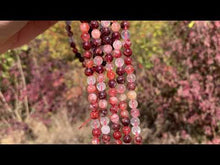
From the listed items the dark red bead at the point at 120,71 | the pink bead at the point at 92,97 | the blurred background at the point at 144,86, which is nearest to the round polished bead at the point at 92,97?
the pink bead at the point at 92,97

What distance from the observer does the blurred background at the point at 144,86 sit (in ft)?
11.5

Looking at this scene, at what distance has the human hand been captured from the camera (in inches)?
38.4

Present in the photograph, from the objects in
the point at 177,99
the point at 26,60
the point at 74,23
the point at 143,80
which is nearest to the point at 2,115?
the point at 26,60

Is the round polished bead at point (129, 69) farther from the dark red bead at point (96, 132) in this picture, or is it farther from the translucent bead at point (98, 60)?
the dark red bead at point (96, 132)

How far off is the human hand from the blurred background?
1.89m

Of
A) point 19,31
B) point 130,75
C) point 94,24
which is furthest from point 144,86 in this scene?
point 94,24

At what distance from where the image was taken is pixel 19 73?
15.8 feet

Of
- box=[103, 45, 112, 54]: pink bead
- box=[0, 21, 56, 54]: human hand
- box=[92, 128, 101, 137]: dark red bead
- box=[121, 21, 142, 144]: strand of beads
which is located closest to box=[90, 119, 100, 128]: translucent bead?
box=[92, 128, 101, 137]: dark red bead

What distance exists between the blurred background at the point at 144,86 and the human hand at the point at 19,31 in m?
1.89

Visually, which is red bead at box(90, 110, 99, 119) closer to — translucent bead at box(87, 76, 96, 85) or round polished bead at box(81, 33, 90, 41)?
translucent bead at box(87, 76, 96, 85)

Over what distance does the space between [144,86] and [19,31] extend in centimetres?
274

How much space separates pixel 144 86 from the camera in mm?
3861
